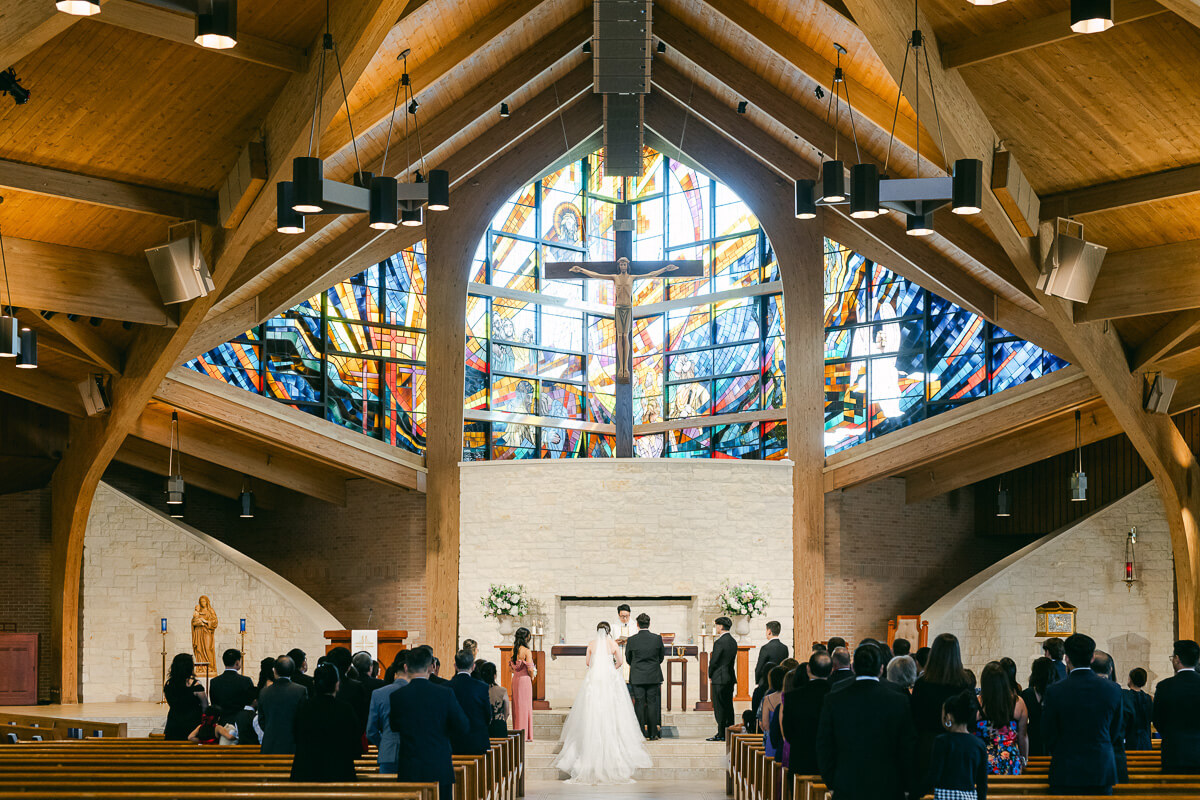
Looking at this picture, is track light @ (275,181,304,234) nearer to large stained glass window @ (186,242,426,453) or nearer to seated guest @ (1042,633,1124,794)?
seated guest @ (1042,633,1124,794)

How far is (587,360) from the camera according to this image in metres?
19.5

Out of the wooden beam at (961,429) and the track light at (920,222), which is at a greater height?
the track light at (920,222)

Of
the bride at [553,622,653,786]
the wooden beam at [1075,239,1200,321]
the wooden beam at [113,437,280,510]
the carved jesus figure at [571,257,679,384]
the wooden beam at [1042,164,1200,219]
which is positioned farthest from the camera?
the wooden beam at [113,437,280,510]

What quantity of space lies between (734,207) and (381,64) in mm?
7863

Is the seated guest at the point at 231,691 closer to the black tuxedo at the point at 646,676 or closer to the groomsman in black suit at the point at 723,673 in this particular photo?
the black tuxedo at the point at 646,676

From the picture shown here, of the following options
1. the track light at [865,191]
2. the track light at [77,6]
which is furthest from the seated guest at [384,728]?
the track light at [865,191]

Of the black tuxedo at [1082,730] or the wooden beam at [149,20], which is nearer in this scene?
the black tuxedo at [1082,730]

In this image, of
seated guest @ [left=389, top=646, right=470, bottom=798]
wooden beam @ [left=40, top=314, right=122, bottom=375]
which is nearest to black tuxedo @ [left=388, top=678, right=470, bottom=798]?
seated guest @ [left=389, top=646, right=470, bottom=798]

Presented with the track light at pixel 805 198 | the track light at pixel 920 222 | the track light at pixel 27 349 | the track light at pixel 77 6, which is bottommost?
the track light at pixel 27 349

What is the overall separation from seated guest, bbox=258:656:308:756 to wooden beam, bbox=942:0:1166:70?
244 inches

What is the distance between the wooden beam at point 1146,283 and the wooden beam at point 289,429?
888cm

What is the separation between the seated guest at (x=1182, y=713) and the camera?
605cm

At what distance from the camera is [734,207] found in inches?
750

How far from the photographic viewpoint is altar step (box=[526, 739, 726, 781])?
11.5 m
